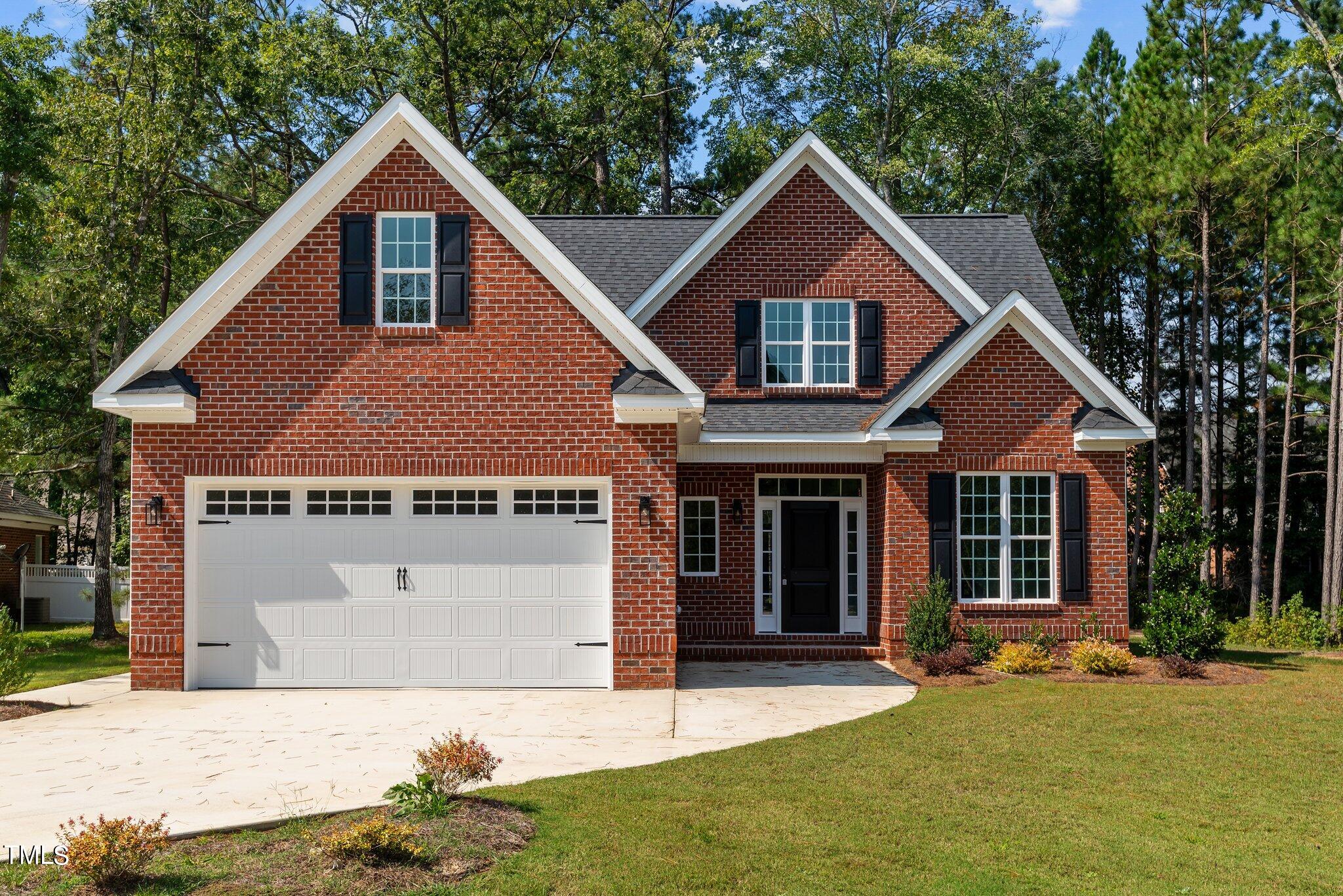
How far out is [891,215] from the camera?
18.2m

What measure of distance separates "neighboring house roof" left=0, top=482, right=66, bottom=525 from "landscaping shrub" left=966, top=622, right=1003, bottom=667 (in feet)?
87.3

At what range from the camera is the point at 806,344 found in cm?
1833

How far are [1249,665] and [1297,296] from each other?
1278 cm

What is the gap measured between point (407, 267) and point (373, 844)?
350 inches

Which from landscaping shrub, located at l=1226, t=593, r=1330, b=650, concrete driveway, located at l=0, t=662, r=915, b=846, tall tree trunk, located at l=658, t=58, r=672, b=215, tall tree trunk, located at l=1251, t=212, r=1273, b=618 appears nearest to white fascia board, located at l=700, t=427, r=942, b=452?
concrete driveway, located at l=0, t=662, r=915, b=846

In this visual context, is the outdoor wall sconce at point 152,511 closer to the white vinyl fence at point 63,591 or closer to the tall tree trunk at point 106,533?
the tall tree trunk at point 106,533

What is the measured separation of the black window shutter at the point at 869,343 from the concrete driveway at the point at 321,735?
512cm

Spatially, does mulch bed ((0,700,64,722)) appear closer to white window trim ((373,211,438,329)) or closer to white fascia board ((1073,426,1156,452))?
white window trim ((373,211,438,329))

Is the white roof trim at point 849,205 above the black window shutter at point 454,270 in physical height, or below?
above

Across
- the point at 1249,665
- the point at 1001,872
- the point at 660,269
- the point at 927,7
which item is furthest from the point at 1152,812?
the point at 927,7

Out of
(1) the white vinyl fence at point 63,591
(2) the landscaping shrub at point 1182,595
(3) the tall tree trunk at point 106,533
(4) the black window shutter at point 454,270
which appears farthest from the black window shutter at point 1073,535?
(1) the white vinyl fence at point 63,591

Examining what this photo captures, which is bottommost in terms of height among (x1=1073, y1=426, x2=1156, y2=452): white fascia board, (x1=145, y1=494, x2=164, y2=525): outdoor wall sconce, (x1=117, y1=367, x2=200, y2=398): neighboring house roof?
(x1=145, y1=494, x2=164, y2=525): outdoor wall sconce

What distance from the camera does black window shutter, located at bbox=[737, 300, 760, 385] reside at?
1809cm

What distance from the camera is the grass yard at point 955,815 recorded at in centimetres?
655
